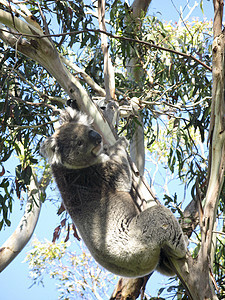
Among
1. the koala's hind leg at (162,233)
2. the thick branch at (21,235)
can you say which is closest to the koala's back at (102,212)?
the koala's hind leg at (162,233)

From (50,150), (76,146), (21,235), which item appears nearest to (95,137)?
(76,146)

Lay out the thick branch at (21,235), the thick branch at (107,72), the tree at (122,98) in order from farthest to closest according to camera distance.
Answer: the thick branch at (21,235) → the thick branch at (107,72) → the tree at (122,98)

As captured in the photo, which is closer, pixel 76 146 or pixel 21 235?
pixel 76 146

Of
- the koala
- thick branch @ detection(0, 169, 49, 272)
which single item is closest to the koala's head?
the koala

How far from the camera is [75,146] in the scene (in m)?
3.05

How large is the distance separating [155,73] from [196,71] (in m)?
0.63

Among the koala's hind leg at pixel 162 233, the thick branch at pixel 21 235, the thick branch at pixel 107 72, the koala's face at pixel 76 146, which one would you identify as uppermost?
the thick branch at pixel 107 72

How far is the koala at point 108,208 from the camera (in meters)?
2.67

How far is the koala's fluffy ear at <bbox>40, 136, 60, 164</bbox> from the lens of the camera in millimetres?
3156

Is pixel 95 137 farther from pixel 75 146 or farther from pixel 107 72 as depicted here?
pixel 107 72

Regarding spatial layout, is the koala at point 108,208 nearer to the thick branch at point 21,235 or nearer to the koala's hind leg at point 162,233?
the koala's hind leg at point 162,233

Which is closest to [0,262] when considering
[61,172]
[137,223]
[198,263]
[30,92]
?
[30,92]

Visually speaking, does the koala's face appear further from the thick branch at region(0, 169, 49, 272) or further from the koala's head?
the thick branch at region(0, 169, 49, 272)

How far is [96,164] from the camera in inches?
123
